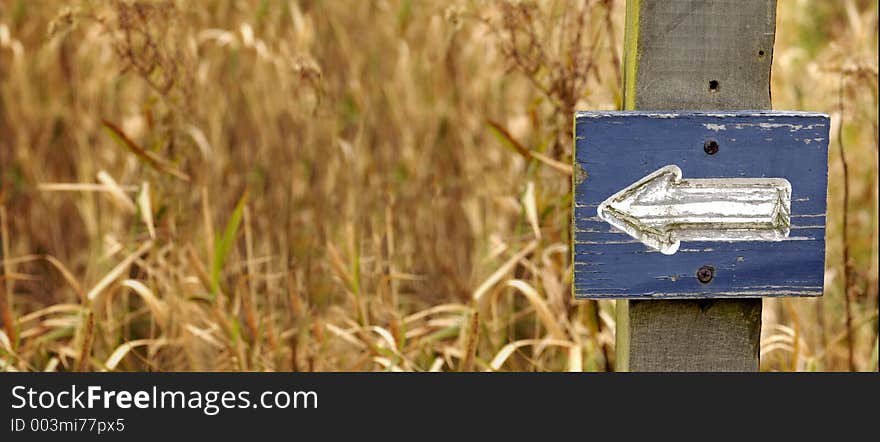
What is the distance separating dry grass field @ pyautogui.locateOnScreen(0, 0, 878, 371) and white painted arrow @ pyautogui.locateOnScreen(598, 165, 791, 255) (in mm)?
533

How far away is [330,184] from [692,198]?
4.66 feet

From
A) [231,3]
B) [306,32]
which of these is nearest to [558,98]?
[306,32]

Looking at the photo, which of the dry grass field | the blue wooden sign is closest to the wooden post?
the blue wooden sign

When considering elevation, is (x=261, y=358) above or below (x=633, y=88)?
below

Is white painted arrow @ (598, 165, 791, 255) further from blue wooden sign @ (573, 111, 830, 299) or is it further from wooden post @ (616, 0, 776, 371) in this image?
wooden post @ (616, 0, 776, 371)

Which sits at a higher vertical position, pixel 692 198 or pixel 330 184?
pixel 330 184

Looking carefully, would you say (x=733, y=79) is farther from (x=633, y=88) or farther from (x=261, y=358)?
(x=261, y=358)

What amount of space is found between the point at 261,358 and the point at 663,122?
3.30ft

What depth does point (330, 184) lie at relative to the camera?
2.44 metres

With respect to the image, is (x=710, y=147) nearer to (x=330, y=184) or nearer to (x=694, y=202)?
(x=694, y=202)

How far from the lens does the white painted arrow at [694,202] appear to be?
3.74 ft

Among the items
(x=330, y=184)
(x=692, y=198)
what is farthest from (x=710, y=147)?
(x=330, y=184)

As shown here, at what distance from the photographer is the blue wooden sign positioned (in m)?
1.14

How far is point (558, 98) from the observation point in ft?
6.13
